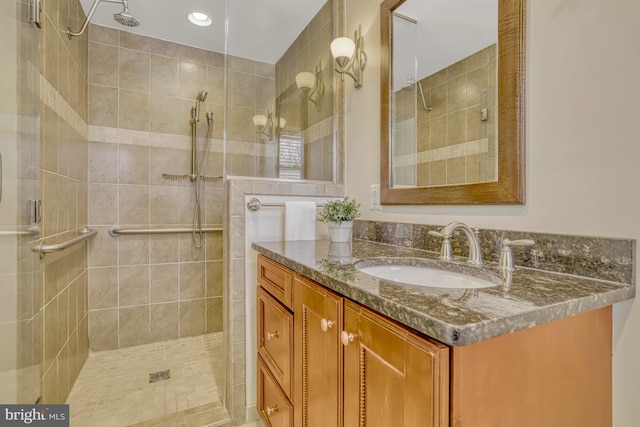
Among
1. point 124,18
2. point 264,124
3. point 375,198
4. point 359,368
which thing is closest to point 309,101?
point 264,124

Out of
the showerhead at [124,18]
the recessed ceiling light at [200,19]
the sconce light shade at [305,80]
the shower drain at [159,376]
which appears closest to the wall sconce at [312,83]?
the sconce light shade at [305,80]

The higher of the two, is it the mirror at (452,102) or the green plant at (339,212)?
the mirror at (452,102)

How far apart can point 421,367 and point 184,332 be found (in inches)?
97.2

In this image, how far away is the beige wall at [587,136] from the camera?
0.70 metres

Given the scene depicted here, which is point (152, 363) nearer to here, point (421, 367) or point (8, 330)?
point (8, 330)

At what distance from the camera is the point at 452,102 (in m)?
1.18

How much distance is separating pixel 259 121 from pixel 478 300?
5.73 ft

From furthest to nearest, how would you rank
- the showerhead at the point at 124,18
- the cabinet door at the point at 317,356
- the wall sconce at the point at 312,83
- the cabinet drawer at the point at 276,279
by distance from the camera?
the wall sconce at the point at 312,83
the showerhead at the point at 124,18
the cabinet drawer at the point at 276,279
the cabinet door at the point at 317,356

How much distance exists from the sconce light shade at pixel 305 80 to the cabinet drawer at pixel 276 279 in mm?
1238

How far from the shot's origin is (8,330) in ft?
3.43

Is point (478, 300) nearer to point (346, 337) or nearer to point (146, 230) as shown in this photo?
point (346, 337)

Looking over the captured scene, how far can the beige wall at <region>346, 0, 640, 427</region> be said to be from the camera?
698 millimetres

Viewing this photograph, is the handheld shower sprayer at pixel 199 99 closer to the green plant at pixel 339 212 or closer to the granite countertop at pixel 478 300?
the green plant at pixel 339 212

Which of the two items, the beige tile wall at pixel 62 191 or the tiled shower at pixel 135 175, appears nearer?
the tiled shower at pixel 135 175
